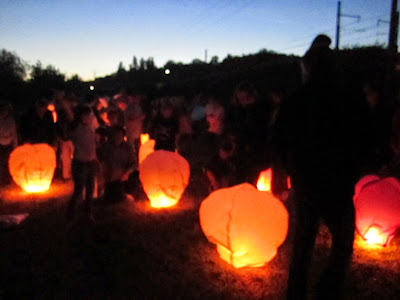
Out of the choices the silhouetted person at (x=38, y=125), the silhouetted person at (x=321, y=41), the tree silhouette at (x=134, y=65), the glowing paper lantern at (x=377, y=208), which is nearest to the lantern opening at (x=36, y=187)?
the silhouetted person at (x=38, y=125)

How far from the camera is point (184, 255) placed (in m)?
5.41

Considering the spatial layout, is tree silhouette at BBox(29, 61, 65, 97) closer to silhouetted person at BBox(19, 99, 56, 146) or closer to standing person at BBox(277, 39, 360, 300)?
silhouetted person at BBox(19, 99, 56, 146)

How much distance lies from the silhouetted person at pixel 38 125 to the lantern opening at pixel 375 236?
21.8 feet

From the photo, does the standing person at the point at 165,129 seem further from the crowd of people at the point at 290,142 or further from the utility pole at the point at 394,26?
the utility pole at the point at 394,26

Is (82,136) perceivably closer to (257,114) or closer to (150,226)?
(150,226)

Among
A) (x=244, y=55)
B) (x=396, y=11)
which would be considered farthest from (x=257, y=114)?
(x=244, y=55)

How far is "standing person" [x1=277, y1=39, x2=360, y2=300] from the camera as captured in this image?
3357 mm

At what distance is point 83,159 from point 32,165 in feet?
6.89

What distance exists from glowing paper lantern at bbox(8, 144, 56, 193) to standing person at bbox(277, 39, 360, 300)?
18.8 feet

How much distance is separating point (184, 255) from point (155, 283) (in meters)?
0.84

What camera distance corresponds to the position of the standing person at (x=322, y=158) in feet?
11.0

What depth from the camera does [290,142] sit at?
3551 millimetres

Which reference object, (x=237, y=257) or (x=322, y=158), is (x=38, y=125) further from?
(x=322, y=158)

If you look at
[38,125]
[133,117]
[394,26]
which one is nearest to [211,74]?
[394,26]
